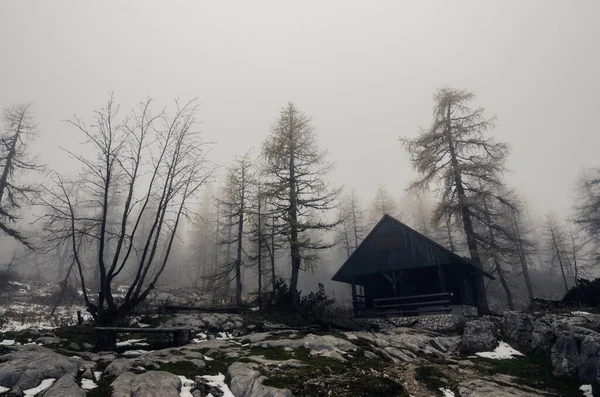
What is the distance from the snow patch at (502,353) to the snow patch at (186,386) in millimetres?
10263

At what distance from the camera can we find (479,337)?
1312 cm

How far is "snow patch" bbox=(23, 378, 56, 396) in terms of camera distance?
6372 mm

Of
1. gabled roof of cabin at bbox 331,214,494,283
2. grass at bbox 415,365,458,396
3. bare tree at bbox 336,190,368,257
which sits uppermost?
bare tree at bbox 336,190,368,257

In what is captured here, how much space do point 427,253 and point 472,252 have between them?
264cm

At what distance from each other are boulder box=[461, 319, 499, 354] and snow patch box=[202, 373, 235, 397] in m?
9.75

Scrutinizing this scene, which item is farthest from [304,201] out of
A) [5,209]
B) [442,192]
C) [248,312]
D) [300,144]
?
[5,209]

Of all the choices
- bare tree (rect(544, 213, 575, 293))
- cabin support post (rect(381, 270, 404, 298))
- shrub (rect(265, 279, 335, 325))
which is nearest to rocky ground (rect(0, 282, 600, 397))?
shrub (rect(265, 279, 335, 325))

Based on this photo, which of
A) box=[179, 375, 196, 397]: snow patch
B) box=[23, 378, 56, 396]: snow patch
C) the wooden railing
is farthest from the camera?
the wooden railing

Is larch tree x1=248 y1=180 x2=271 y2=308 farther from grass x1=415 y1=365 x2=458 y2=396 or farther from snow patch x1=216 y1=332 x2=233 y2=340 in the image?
grass x1=415 y1=365 x2=458 y2=396

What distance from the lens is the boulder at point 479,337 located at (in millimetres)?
12797

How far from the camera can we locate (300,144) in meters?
23.1

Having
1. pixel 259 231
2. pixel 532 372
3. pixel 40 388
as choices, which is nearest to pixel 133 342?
pixel 40 388

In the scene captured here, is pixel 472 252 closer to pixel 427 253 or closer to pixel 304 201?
pixel 427 253

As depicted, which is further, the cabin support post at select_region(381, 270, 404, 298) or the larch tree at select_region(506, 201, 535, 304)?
the cabin support post at select_region(381, 270, 404, 298)
